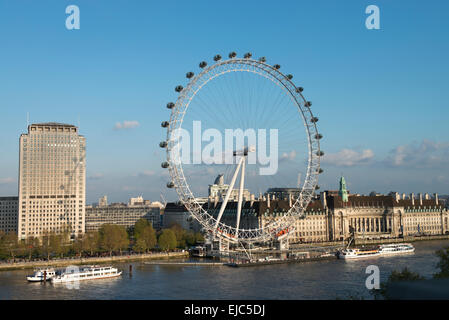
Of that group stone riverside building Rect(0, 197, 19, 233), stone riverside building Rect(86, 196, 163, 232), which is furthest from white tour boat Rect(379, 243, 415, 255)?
stone riverside building Rect(0, 197, 19, 233)

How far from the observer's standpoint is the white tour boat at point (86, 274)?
39.8 m

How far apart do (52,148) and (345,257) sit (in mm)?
53104

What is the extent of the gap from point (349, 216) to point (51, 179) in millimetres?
50781

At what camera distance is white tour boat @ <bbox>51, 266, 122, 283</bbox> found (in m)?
39.8

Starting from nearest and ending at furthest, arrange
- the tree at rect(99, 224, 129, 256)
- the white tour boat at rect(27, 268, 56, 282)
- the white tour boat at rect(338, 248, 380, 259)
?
the white tour boat at rect(27, 268, 56, 282)
the white tour boat at rect(338, 248, 380, 259)
the tree at rect(99, 224, 129, 256)

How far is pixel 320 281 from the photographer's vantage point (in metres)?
37.1

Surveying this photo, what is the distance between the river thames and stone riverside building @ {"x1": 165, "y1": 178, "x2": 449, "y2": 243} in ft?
83.0

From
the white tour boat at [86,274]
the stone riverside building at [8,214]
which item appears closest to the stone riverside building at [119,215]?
the stone riverside building at [8,214]

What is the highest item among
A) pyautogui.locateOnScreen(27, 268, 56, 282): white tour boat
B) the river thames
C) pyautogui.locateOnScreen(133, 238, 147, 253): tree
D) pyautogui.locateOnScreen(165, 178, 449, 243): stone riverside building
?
pyautogui.locateOnScreen(165, 178, 449, 243): stone riverside building

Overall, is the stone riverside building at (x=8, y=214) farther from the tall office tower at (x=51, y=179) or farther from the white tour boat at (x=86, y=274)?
the white tour boat at (x=86, y=274)

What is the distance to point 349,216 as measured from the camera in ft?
268

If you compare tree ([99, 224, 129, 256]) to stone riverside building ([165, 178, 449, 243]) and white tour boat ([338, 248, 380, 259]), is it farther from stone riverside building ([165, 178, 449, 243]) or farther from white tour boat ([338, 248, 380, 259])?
white tour boat ([338, 248, 380, 259])

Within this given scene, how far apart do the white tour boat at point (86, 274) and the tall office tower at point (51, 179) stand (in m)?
40.3

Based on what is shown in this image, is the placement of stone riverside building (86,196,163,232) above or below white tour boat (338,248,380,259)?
above
